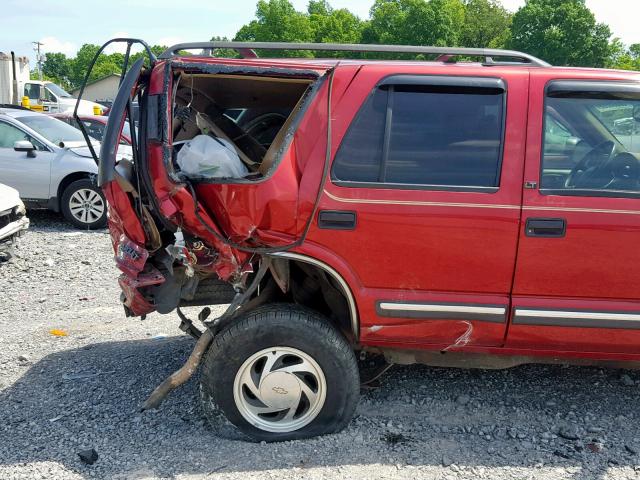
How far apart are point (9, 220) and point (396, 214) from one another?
217 inches

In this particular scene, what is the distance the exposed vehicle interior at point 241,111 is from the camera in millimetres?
3499

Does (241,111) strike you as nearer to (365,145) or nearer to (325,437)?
(365,145)

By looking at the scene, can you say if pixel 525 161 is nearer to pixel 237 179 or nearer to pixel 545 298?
pixel 545 298

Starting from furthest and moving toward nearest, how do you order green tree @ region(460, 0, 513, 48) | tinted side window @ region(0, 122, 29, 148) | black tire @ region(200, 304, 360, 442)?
green tree @ region(460, 0, 513, 48)
tinted side window @ region(0, 122, 29, 148)
black tire @ region(200, 304, 360, 442)

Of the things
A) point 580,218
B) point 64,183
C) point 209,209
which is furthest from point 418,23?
point 209,209

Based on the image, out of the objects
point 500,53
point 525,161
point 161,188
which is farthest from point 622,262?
point 161,188

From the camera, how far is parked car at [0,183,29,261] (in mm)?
6898

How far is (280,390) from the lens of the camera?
3430mm

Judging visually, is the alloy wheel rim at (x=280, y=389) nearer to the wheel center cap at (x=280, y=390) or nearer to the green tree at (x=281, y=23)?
the wheel center cap at (x=280, y=390)

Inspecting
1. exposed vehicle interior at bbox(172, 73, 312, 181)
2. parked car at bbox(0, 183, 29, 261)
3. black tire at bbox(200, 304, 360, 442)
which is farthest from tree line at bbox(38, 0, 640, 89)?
black tire at bbox(200, 304, 360, 442)

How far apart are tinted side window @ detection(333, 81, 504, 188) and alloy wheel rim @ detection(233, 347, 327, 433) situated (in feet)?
3.45

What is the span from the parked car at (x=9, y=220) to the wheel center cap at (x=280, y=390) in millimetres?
4670

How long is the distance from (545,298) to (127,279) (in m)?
2.27

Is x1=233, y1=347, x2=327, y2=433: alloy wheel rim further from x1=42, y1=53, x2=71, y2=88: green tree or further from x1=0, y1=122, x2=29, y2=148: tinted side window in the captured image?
x1=42, y1=53, x2=71, y2=88: green tree
